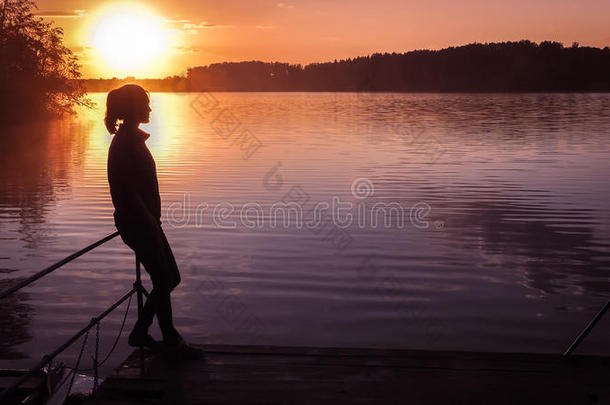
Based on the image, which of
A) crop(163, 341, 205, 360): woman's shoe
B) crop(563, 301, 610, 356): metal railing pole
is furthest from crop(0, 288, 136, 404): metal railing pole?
crop(563, 301, 610, 356): metal railing pole

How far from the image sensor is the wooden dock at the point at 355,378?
4.80m

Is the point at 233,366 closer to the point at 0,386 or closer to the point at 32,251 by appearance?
the point at 0,386

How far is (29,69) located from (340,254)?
48.7 metres

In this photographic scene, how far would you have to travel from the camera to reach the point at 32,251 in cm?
1286

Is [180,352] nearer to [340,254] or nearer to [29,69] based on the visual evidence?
[340,254]

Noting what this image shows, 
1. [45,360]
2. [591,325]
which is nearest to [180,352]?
[45,360]

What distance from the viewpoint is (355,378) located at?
5.16 meters

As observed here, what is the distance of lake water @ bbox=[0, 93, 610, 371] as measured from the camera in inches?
332

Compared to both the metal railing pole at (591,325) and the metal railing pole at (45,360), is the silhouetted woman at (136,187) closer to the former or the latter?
the metal railing pole at (45,360)

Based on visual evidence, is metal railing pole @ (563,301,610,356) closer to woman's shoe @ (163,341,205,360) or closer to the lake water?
the lake water

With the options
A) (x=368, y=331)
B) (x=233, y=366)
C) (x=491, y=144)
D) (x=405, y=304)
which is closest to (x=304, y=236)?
(x=405, y=304)

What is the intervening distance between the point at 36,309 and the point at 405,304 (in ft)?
17.5

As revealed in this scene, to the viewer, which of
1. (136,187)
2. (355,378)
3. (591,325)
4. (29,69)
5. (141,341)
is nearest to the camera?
(136,187)

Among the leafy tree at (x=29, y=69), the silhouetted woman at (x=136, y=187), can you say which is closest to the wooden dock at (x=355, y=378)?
the silhouetted woman at (x=136, y=187)
